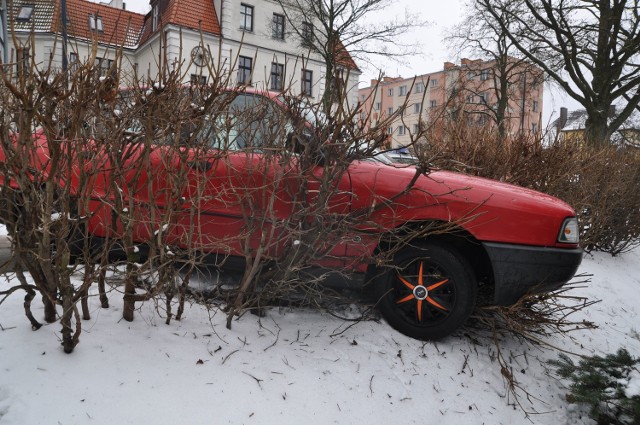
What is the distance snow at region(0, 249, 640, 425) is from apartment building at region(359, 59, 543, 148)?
1494 millimetres

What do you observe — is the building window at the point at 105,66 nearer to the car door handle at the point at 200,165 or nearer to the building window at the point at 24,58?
the building window at the point at 24,58

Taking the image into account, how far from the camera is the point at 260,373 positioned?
8.62 feet

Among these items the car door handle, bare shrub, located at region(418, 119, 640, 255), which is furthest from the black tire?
bare shrub, located at region(418, 119, 640, 255)

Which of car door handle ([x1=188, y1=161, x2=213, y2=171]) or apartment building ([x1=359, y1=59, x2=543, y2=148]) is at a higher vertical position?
apartment building ([x1=359, y1=59, x2=543, y2=148])

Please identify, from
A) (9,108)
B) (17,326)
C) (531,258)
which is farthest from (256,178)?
(531,258)

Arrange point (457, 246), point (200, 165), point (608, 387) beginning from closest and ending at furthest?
point (200, 165) < point (608, 387) < point (457, 246)

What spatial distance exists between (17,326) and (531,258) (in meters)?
3.21

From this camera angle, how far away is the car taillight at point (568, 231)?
3178mm

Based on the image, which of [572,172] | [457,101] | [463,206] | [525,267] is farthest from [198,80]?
[457,101]

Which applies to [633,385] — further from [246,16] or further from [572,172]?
[246,16]

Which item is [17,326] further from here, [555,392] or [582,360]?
[582,360]

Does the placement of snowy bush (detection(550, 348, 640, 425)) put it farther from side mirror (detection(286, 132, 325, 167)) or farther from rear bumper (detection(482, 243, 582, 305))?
side mirror (detection(286, 132, 325, 167))

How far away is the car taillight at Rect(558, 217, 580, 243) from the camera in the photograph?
10.4 feet

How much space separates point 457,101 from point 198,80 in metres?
9.73
